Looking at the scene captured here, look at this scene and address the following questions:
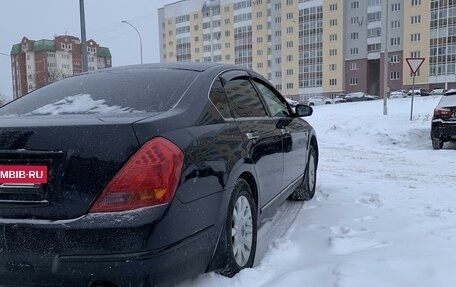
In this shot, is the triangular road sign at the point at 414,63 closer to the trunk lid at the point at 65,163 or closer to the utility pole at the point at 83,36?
the utility pole at the point at 83,36

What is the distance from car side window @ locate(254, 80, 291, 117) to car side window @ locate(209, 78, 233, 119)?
920 mm

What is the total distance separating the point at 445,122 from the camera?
10422mm

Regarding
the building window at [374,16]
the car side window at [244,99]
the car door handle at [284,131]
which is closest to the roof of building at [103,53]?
the building window at [374,16]

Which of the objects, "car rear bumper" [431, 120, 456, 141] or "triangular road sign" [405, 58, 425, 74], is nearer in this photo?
"car rear bumper" [431, 120, 456, 141]

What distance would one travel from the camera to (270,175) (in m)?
3.78

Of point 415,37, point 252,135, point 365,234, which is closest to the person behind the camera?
point 252,135

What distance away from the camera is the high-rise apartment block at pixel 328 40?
224ft

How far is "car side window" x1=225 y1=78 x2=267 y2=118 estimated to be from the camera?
3.48 m

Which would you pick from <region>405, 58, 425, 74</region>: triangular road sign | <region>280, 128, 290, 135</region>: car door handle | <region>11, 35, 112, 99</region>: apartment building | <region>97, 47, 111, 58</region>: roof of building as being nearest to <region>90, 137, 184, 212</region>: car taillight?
<region>280, 128, 290, 135</region>: car door handle

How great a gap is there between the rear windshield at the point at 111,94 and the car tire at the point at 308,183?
244 centimetres

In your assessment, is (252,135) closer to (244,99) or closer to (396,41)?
(244,99)

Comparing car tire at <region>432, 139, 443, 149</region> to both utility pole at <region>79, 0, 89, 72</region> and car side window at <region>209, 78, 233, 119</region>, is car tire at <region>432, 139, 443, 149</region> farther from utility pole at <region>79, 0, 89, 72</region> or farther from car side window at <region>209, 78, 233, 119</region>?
utility pole at <region>79, 0, 89, 72</region>

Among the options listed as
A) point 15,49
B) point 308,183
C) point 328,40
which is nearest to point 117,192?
point 308,183

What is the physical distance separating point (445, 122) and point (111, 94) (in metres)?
9.27
